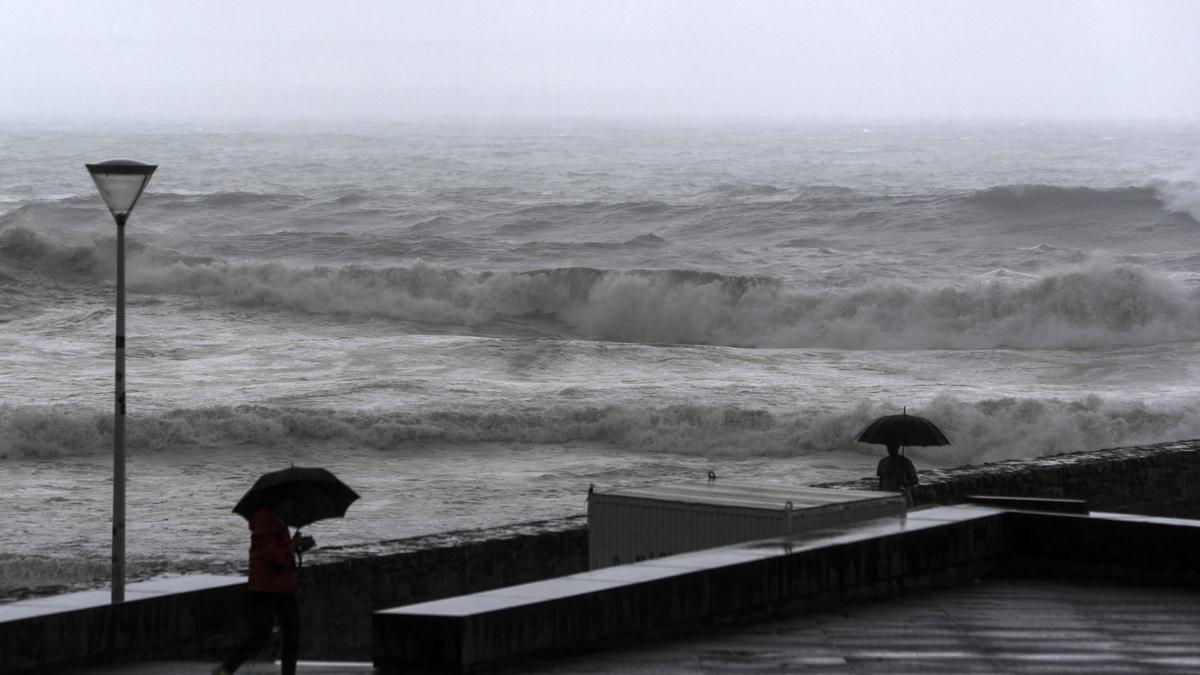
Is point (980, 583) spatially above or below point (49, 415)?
above

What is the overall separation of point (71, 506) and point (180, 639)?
9788mm

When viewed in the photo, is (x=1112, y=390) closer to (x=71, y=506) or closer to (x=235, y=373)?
(x=235, y=373)

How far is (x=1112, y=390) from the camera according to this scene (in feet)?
91.5

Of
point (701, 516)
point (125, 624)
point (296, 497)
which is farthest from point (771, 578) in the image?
point (125, 624)

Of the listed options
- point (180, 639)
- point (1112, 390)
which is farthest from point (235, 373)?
point (180, 639)

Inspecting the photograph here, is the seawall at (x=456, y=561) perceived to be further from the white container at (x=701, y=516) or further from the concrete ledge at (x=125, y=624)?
the white container at (x=701, y=516)

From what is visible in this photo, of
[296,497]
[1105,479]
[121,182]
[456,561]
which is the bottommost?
[1105,479]

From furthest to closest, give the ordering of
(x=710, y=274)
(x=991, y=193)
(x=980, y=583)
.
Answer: (x=991, y=193), (x=710, y=274), (x=980, y=583)

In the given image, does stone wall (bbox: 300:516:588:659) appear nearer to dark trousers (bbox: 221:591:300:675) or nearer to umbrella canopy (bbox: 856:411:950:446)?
dark trousers (bbox: 221:591:300:675)

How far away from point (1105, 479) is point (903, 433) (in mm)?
2854

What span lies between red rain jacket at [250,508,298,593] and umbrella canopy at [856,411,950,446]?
22.4 ft

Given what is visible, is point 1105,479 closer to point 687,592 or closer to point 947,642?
point 947,642

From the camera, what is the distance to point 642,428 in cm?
2361

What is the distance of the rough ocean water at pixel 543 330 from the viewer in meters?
20.7
